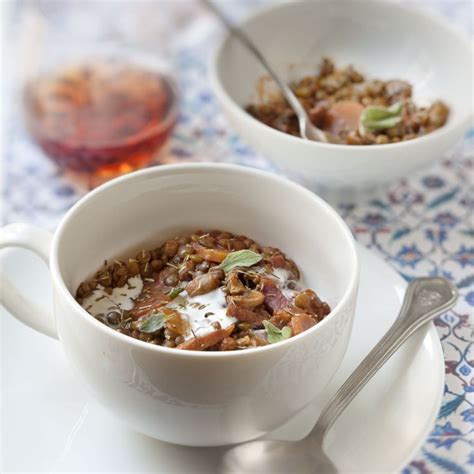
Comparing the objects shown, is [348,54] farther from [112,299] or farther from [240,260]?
[112,299]

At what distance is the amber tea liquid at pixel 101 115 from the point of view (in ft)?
7.15

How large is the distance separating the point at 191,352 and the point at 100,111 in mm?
1337

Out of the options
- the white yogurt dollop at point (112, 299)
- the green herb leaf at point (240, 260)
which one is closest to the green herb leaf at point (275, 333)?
the green herb leaf at point (240, 260)

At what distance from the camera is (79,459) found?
1.33 m

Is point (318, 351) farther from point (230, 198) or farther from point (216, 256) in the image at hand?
point (230, 198)

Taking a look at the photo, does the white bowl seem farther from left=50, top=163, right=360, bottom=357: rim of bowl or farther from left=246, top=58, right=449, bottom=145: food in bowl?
left=50, top=163, right=360, bottom=357: rim of bowl

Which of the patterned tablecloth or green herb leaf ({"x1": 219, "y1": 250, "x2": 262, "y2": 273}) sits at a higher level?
green herb leaf ({"x1": 219, "y1": 250, "x2": 262, "y2": 273})

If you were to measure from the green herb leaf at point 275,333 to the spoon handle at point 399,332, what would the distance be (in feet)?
0.54

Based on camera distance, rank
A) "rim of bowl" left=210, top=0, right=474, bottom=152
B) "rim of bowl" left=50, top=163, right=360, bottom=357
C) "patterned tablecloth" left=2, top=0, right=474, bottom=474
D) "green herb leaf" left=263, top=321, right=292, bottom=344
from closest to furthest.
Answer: "rim of bowl" left=50, top=163, right=360, bottom=357, "green herb leaf" left=263, top=321, right=292, bottom=344, "patterned tablecloth" left=2, top=0, right=474, bottom=474, "rim of bowl" left=210, top=0, right=474, bottom=152

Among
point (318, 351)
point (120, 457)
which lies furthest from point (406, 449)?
point (120, 457)

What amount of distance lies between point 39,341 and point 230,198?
1.54ft

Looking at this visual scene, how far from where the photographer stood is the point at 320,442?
1.33m

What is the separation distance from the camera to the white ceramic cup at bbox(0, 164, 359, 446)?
1.18 m

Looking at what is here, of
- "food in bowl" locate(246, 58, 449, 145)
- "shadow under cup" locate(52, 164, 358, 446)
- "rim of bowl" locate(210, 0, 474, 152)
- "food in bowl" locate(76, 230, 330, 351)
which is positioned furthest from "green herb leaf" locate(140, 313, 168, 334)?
"food in bowl" locate(246, 58, 449, 145)
